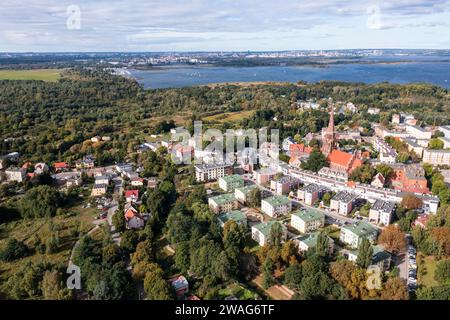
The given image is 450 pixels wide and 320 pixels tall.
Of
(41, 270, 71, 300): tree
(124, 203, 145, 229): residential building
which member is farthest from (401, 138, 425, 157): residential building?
(41, 270, 71, 300): tree

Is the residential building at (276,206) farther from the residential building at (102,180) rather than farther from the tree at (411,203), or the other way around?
the residential building at (102,180)

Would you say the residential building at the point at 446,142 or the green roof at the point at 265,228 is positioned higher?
the residential building at the point at 446,142

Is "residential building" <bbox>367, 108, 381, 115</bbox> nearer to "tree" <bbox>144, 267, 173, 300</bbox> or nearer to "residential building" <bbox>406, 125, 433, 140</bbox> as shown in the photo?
"residential building" <bbox>406, 125, 433, 140</bbox>

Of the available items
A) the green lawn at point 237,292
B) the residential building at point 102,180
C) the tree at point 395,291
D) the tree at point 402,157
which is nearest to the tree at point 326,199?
the tree at point 395,291

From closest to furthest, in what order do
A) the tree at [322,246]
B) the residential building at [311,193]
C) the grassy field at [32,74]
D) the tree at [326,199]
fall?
1. the tree at [322,246]
2. the tree at [326,199]
3. the residential building at [311,193]
4. the grassy field at [32,74]
